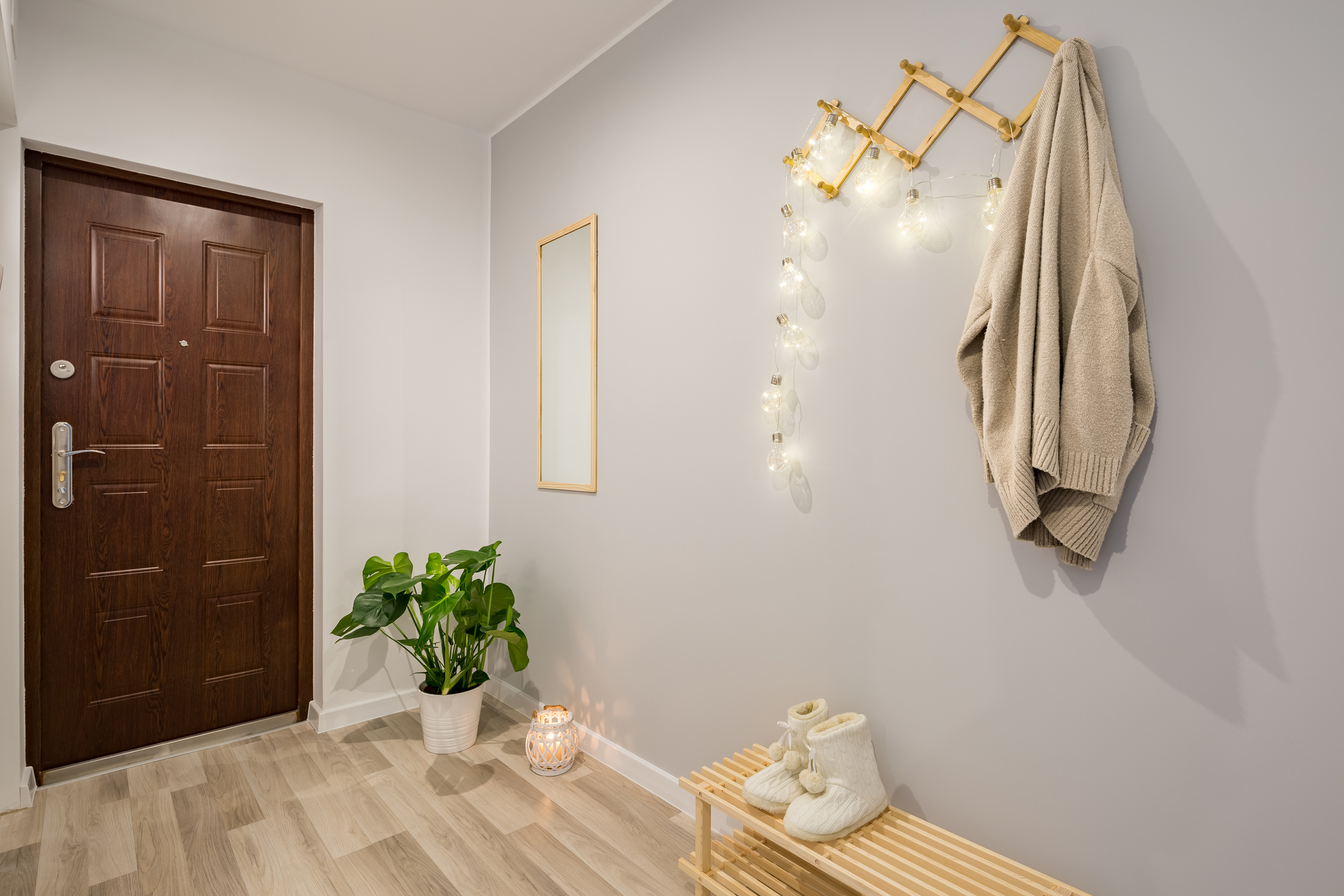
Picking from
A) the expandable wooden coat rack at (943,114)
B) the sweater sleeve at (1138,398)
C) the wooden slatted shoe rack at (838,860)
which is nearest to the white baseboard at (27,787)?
the wooden slatted shoe rack at (838,860)

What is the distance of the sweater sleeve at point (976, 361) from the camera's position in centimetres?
126

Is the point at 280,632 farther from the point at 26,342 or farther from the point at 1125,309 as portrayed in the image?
the point at 1125,309

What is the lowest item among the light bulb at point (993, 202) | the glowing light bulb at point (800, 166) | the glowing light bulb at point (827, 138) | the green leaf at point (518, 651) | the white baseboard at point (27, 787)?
the white baseboard at point (27, 787)

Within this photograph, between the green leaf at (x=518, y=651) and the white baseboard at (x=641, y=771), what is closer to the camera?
the white baseboard at (x=641, y=771)

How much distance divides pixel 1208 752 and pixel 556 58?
262cm

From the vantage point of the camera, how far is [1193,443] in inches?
44.1

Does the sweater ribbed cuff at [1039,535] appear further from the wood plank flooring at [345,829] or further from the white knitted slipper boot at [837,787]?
the wood plank flooring at [345,829]

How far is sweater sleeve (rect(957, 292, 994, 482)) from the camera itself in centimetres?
126

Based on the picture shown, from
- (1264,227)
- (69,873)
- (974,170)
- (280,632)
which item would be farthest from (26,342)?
(1264,227)

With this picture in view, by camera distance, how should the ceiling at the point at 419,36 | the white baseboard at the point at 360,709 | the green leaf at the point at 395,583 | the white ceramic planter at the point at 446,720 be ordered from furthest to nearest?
the white baseboard at the point at 360,709
the white ceramic planter at the point at 446,720
the green leaf at the point at 395,583
the ceiling at the point at 419,36

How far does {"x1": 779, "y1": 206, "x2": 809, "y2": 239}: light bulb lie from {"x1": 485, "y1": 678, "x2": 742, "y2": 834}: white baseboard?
1.43 metres

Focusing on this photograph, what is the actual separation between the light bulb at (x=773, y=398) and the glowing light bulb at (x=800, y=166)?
488 mm

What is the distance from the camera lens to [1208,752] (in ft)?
3.61

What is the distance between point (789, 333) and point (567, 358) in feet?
3.44
